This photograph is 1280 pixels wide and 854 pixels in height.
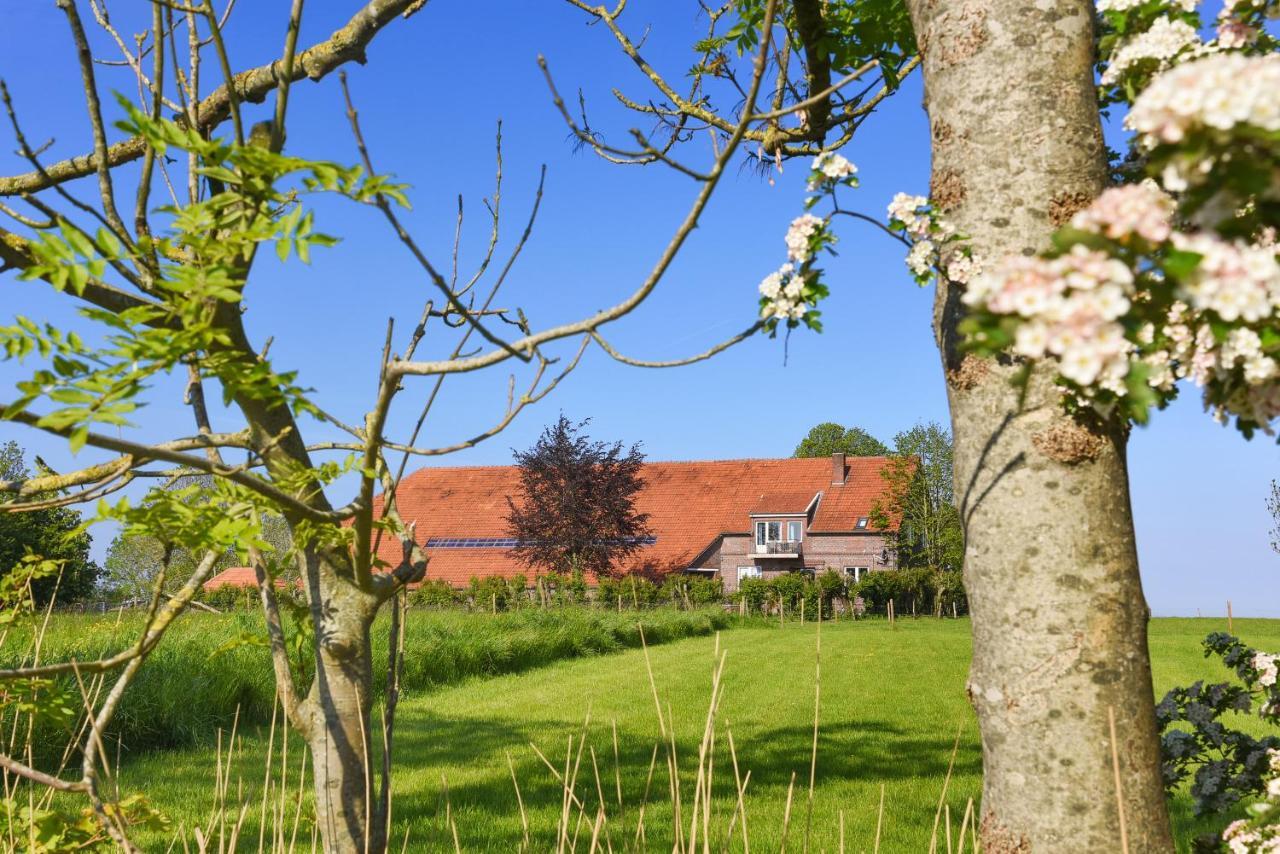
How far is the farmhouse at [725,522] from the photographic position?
36312 mm

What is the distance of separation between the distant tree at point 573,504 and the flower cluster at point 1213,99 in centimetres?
3186

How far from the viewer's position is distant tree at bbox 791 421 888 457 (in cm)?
6159

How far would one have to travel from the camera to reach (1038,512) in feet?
6.82

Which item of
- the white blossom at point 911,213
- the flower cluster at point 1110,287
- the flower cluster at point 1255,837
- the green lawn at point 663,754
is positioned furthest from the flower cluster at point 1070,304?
the flower cluster at point 1255,837

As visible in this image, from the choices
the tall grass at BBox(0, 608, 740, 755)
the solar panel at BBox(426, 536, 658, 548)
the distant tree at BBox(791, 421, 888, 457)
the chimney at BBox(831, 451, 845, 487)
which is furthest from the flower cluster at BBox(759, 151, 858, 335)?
the distant tree at BBox(791, 421, 888, 457)

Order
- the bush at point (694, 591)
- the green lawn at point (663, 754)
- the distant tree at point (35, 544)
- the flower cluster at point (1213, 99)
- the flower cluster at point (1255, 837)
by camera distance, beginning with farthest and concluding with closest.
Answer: the bush at point (694, 591) < the distant tree at point (35, 544) < the green lawn at point (663, 754) < the flower cluster at point (1255, 837) < the flower cluster at point (1213, 99)

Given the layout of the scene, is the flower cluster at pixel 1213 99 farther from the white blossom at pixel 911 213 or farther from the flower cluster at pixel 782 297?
the white blossom at pixel 911 213

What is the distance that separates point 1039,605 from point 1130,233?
1.22 metres

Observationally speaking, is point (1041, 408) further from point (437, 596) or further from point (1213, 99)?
point (437, 596)

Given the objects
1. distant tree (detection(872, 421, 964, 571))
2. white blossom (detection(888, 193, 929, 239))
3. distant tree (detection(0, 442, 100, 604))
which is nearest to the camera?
white blossom (detection(888, 193, 929, 239))

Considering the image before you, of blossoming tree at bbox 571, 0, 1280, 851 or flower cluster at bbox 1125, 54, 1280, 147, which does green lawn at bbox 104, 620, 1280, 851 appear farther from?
flower cluster at bbox 1125, 54, 1280, 147

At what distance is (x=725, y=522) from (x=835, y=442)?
85.6ft

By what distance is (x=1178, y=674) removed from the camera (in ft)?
46.4

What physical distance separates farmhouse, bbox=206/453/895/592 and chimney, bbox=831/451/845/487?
0.13ft
